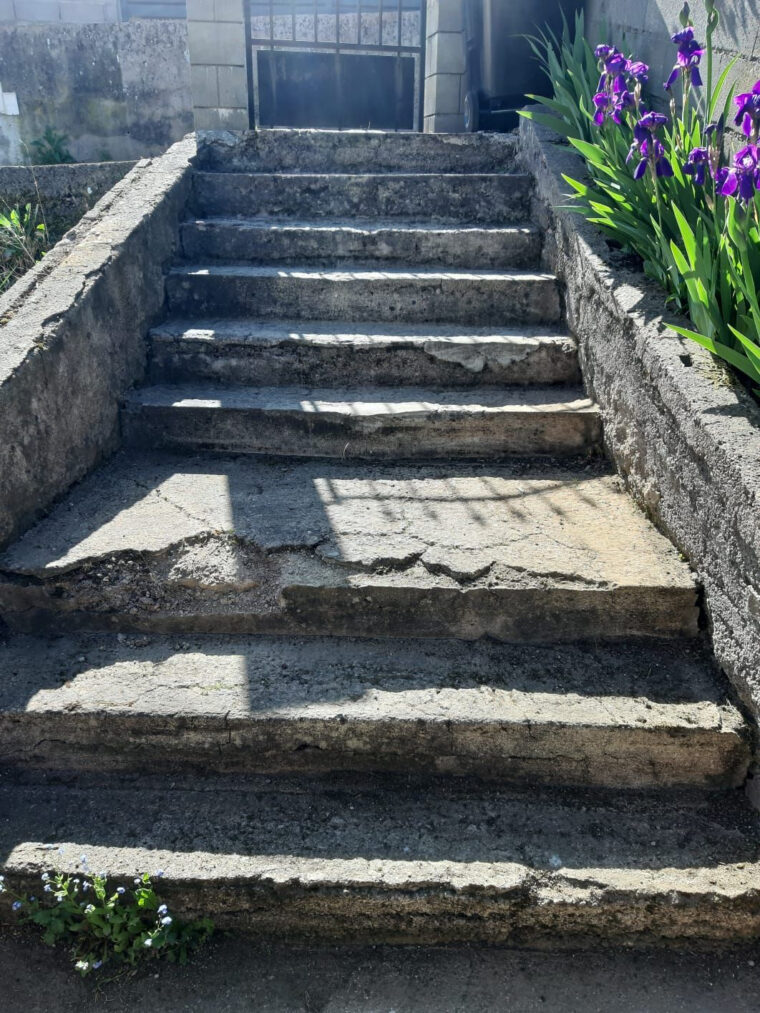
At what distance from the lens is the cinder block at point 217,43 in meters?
4.93

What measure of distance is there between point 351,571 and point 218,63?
4.06m

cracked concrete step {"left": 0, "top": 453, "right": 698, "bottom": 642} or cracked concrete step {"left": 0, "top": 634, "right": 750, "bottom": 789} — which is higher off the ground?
cracked concrete step {"left": 0, "top": 453, "right": 698, "bottom": 642}

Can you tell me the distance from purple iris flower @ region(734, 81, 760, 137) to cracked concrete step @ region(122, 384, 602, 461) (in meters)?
1.19

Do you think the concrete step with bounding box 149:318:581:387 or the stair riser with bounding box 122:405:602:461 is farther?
the concrete step with bounding box 149:318:581:387

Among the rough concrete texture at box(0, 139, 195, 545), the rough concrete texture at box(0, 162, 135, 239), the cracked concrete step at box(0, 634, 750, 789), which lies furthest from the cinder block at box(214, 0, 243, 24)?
the cracked concrete step at box(0, 634, 750, 789)

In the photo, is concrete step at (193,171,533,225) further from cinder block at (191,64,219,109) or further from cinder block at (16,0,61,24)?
cinder block at (16,0,61,24)

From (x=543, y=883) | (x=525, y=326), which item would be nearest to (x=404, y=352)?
(x=525, y=326)

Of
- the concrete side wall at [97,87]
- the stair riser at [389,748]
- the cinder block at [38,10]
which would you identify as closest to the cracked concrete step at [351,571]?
the stair riser at [389,748]

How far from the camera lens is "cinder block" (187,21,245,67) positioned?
194 inches

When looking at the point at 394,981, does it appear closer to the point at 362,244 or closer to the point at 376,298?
the point at 376,298

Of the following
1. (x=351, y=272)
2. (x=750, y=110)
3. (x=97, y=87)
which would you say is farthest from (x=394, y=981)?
(x=97, y=87)

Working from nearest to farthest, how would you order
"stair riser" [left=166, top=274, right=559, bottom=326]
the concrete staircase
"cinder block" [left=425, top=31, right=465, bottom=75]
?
the concrete staircase, "stair riser" [left=166, top=274, right=559, bottom=326], "cinder block" [left=425, top=31, right=465, bottom=75]

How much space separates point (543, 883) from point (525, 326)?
2.64 m

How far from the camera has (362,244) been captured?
4066 millimetres
